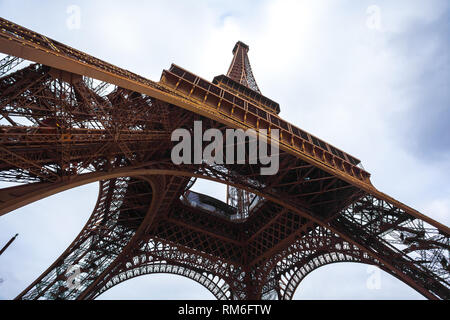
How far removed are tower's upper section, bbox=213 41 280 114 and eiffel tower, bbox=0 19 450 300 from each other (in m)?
0.29

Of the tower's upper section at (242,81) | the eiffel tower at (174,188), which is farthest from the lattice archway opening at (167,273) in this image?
the tower's upper section at (242,81)

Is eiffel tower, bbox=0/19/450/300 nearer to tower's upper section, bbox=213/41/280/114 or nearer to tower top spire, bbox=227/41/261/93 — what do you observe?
tower's upper section, bbox=213/41/280/114

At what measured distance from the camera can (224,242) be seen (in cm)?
2728

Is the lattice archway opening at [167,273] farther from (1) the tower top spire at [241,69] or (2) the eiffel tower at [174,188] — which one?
(1) the tower top spire at [241,69]

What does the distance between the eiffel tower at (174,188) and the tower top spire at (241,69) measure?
272 inches

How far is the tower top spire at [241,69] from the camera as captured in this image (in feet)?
123

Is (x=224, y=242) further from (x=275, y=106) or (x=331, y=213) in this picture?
(x=275, y=106)

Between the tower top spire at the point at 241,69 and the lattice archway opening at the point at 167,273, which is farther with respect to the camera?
the tower top spire at the point at 241,69

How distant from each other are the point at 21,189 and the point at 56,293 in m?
16.2

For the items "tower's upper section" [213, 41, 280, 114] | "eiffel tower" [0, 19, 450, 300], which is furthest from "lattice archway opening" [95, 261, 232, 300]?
"tower's upper section" [213, 41, 280, 114]

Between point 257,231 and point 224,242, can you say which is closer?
Result: point 257,231

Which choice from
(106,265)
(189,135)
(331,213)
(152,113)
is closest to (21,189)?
(152,113)

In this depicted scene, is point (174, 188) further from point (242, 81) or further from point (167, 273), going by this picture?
point (242, 81)

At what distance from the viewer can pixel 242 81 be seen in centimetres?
3650
